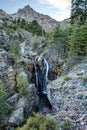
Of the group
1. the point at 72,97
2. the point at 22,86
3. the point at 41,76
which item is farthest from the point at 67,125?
the point at 41,76

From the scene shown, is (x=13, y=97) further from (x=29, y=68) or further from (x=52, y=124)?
(x=52, y=124)

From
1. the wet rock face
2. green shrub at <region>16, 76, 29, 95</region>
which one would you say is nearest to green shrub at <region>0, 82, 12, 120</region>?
green shrub at <region>16, 76, 29, 95</region>

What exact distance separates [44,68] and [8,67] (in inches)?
418

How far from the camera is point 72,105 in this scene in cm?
3083

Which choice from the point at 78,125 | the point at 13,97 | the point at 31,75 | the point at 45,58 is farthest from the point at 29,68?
the point at 78,125

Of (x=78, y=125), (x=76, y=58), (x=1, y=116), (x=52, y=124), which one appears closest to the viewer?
(x=52, y=124)

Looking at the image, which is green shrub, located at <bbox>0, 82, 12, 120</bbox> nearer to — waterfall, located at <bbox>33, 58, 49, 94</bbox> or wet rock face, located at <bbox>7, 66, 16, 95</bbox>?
wet rock face, located at <bbox>7, 66, 16, 95</bbox>

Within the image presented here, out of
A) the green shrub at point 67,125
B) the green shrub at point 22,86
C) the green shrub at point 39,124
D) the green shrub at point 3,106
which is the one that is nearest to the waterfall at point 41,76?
the green shrub at point 22,86

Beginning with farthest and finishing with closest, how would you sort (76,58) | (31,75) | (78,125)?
(31,75) < (76,58) < (78,125)

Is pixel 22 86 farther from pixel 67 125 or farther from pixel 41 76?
pixel 67 125

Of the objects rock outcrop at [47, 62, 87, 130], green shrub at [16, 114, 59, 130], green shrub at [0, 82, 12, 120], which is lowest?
green shrub at [0, 82, 12, 120]

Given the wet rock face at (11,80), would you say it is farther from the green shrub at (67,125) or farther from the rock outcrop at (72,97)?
the green shrub at (67,125)

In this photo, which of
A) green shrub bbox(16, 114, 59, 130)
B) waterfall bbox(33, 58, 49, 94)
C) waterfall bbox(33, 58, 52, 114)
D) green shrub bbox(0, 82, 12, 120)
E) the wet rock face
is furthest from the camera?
waterfall bbox(33, 58, 49, 94)

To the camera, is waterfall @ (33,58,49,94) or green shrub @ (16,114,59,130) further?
waterfall @ (33,58,49,94)
